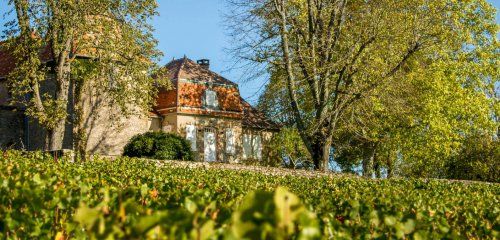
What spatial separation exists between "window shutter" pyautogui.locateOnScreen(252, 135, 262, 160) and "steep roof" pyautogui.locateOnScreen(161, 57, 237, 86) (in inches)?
167

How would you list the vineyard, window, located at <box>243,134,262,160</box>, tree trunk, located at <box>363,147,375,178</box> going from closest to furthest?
the vineyard < tree trunk, located at <box>363,147,375,178</box> < window, located at <box>243,134,262,160</box>

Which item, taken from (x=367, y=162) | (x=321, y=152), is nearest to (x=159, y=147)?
(x=321, y=152)

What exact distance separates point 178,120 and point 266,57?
37.0 feet

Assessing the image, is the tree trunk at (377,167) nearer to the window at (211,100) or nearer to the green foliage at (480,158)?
the green foliage at (480,158)

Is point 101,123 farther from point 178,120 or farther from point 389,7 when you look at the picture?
point 389,7

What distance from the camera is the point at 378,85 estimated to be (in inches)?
1066

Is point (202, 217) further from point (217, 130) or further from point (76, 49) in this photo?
point (217, 130)

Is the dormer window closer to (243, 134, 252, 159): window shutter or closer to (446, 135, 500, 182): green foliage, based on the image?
(243, 134, 252, 159): window shutter

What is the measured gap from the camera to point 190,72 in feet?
130

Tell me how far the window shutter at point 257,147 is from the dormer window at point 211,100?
14.2ft

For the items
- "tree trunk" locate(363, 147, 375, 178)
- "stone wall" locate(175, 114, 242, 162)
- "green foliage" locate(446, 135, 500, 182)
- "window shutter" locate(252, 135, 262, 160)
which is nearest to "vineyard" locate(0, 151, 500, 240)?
"stone wall" locate(175, 114, 242, 162)

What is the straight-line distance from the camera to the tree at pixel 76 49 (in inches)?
961

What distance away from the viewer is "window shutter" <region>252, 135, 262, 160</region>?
42438 millimetres

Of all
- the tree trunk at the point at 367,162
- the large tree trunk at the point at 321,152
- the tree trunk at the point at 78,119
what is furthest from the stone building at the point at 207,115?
the large tree trunk at the point at 321,152
